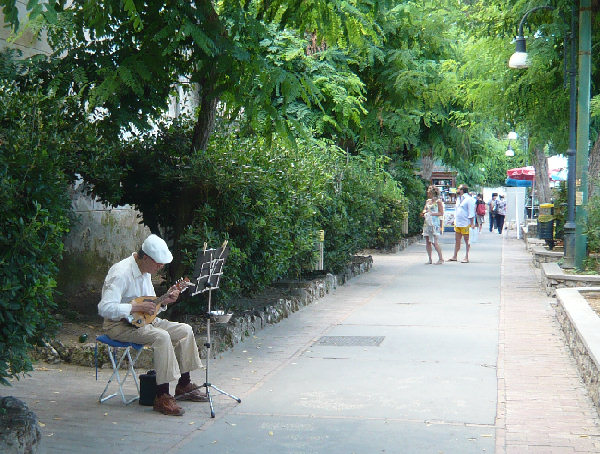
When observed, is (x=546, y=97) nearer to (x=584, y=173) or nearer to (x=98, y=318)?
(x=584, y=173)

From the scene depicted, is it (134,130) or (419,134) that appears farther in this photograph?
(419,134)

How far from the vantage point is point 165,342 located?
270 inches

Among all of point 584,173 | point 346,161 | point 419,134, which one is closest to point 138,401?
point 584,173

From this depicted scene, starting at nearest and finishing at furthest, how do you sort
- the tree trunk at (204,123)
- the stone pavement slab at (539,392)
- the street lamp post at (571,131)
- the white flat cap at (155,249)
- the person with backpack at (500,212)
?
the stone pavement slab at (539,392) < the white flat cap at (155,249) < the tree trunk at (204,123) < the street lamp post at (571,131) < the person with backpack at (500,212)

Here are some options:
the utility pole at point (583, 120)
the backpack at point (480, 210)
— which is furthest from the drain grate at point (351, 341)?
the backpack at point (480, 210)

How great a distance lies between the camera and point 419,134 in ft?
91.7

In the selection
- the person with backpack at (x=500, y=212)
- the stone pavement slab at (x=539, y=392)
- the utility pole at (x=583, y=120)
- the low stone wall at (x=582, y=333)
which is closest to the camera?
the stone pavement slab at (x=539, y=392)

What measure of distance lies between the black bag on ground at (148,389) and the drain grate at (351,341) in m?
3.35

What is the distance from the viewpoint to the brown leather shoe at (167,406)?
22.1ft

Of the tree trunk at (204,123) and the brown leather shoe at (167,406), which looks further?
the tree trunk at (204,123)

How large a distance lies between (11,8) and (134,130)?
15.5 feet

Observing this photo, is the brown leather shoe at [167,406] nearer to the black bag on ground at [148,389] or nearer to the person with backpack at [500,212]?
the black bag on ground at [148,389]

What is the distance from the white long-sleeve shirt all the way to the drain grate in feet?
10.9

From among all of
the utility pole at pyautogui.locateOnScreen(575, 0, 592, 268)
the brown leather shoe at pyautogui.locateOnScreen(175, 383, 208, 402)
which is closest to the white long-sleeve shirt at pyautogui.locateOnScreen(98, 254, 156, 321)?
the brown leather shoe at pyautogui.locateOnScreen(175, 383, 208, 402)
